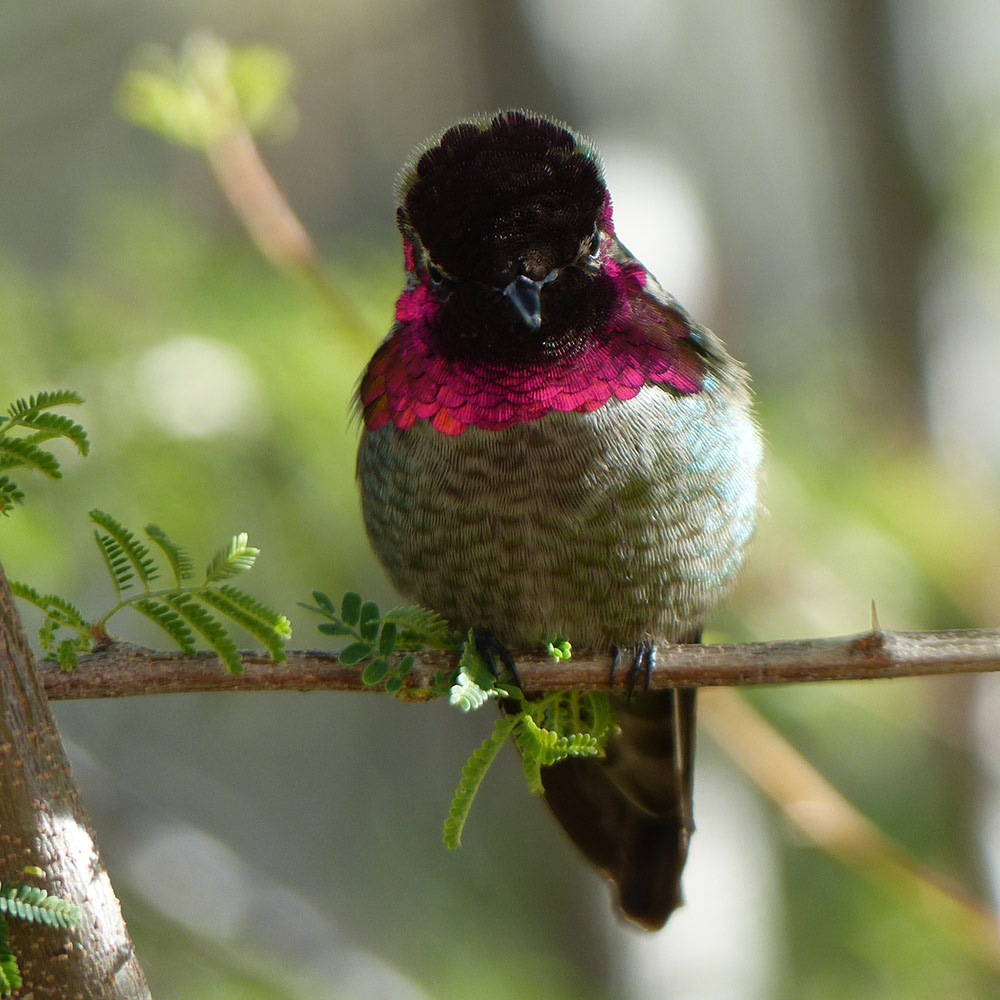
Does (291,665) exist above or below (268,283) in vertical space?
below

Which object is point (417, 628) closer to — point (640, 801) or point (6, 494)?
point (6, 494)

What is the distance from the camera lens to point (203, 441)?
4512mm

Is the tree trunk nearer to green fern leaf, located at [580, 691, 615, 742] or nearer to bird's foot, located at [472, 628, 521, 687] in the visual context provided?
bird's foot, located at [472, 628, 521, 687]

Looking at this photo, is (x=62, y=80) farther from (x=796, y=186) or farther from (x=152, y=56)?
(x=152, y=56)

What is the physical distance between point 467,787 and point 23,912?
819 mm

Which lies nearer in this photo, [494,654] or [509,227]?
[509,227]

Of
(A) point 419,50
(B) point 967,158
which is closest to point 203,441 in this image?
(B) point 967,158

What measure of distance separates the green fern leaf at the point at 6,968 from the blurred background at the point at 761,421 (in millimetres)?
2332

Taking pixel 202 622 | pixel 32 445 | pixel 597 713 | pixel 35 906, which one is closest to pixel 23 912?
pixel 35 906

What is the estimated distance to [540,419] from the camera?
8.94ft

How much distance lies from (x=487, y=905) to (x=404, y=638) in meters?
6.36

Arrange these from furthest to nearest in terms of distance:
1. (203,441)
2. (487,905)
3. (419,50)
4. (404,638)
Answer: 1. (419,50)
2. (487,905)
3. (203,441)
4. (404,638)

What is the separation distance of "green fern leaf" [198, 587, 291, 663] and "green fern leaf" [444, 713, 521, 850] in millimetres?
423

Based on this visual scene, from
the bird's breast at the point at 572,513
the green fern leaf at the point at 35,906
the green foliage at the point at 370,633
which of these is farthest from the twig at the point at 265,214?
the green fern leaf at the point at 35,906
